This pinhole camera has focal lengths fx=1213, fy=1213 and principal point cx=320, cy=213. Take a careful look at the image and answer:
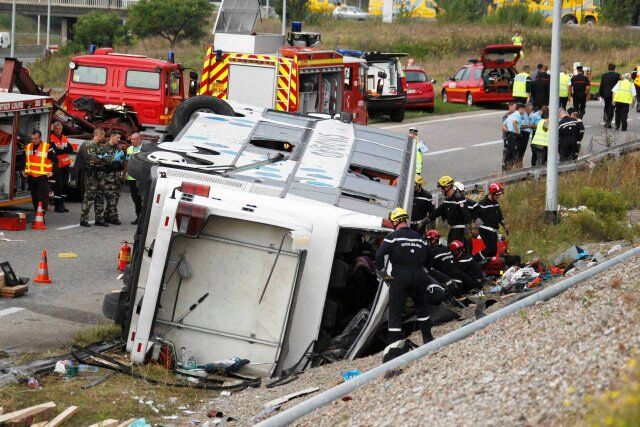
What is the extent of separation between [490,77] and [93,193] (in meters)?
20.5

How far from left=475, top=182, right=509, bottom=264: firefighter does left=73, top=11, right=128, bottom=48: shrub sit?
141 feet

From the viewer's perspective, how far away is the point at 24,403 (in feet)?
33.8

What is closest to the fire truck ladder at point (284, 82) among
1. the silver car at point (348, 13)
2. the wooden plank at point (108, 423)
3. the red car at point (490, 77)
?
the wooden plank at point (108, 423)

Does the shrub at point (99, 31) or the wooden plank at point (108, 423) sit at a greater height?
the shrub at point (99, 31)

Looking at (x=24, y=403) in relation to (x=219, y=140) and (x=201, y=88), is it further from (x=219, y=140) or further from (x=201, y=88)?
(x=201, y=88)

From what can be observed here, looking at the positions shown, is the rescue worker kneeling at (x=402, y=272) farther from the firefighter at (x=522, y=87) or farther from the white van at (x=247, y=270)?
the firefighter at (x=522, y=87)

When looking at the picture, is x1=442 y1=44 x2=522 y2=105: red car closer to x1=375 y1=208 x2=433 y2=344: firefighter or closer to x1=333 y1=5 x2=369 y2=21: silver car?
x1=375 y1=208 x2=433 y2=344: firefighter

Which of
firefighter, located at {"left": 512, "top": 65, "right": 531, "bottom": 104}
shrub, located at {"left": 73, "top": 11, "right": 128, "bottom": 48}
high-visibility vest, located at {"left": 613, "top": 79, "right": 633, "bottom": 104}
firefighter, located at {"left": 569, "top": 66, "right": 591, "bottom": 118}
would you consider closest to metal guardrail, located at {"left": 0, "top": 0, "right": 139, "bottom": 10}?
shrub, located at {"left": 73, "top": 11, "right": 128, "bottom": 48}

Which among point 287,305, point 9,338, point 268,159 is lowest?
point 9,338

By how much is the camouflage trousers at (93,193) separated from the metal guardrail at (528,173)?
533cm

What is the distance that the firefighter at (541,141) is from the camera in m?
23.0

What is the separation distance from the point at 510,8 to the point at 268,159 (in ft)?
173

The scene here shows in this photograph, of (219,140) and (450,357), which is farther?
(219,140)

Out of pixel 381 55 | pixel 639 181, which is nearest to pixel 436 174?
pixel 639 181
